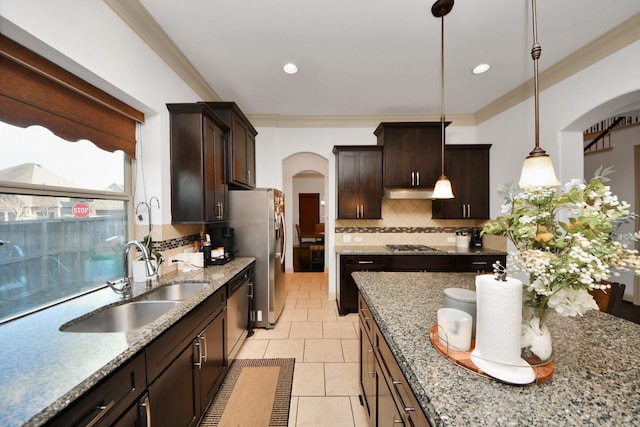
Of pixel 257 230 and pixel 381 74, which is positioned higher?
pixel 381 74

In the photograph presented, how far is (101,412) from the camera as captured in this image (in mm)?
919

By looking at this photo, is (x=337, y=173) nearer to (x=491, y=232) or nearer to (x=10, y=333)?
(x=491, y=232)

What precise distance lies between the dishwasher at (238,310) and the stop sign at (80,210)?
116 cm

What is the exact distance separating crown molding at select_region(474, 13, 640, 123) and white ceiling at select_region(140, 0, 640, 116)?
66mm

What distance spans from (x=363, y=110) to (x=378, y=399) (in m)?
3.55

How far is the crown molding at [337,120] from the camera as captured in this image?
4000 millimetres

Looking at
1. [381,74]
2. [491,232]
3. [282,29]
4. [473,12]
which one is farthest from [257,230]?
[473,12]

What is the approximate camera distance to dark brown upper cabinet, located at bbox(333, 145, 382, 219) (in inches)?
149

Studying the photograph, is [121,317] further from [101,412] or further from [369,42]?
[369,42]

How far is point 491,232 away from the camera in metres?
1.00

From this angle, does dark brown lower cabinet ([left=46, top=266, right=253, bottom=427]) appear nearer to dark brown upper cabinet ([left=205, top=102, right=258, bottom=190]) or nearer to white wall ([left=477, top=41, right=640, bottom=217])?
dark brown upper cabinet ([left=205, top=102, right=258, bottom=190])

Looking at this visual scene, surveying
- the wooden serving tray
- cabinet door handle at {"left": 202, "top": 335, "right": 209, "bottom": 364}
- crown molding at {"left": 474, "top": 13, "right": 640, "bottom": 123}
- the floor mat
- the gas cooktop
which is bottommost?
the floor mat

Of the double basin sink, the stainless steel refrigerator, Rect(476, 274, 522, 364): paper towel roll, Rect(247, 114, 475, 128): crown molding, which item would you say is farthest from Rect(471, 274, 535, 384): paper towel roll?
Rect(247, 114, 475, 128): crown molding

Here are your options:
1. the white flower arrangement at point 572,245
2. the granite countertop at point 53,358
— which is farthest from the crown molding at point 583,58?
the granite countertop at point 53,358
